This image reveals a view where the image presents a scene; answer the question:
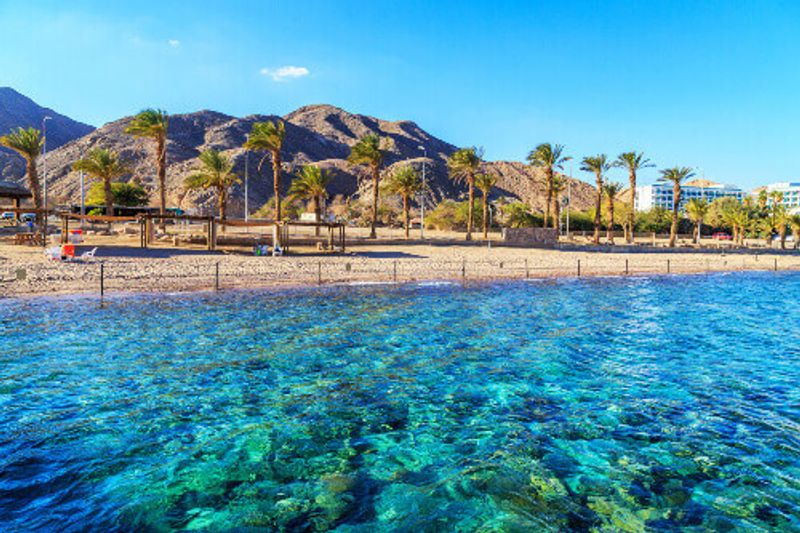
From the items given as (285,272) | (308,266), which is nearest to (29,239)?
(285,272)

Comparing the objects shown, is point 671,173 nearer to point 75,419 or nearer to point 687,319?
point 687,319

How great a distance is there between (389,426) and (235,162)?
123 m

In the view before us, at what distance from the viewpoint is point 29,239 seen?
3594 cm

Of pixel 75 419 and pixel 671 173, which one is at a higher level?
pixel 671 173

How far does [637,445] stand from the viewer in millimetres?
7773

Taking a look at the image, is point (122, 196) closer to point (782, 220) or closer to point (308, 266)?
point (308, 266)

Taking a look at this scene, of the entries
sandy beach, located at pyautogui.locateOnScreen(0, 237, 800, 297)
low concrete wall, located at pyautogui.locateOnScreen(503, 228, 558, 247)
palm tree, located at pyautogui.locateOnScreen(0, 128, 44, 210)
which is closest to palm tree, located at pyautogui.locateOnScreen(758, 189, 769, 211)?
sandy beach, located at pyautogui.locateOnScreen(0, 237, 800, 297)

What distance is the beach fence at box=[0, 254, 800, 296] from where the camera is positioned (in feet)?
78.7

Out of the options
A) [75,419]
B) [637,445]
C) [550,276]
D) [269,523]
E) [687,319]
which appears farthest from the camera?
[550,276]

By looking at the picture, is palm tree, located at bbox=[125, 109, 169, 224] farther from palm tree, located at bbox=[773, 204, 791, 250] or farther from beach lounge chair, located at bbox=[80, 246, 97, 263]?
palm tree, located at bbox=[773, 204, 791, 250]

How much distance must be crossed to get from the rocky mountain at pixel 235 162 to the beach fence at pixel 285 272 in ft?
214

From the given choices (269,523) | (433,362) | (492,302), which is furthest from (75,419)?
(492,302)

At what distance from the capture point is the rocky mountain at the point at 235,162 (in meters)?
115

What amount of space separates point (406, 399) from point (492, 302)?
14.1 meters
